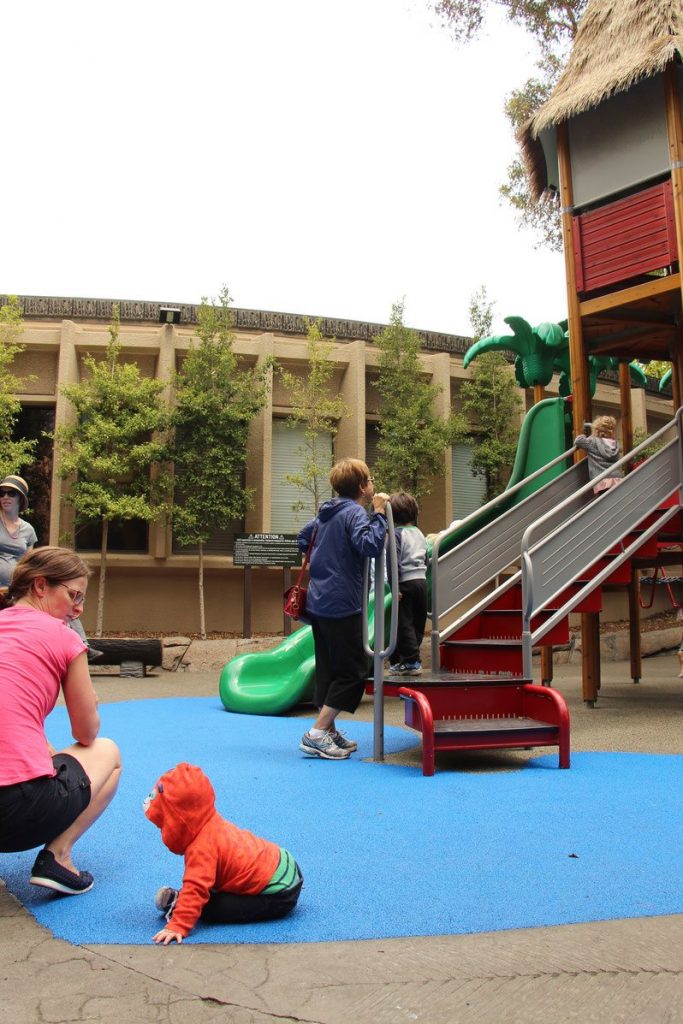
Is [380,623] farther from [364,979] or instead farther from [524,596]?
[364,979]

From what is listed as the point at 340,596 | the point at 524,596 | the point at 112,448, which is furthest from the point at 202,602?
the point at 340,596

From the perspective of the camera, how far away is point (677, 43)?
791 cm

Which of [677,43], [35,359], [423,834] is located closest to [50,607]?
[423,834]

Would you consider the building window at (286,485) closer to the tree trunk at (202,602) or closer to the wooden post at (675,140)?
the tree trunk at (202,602)

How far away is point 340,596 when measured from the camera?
520cm

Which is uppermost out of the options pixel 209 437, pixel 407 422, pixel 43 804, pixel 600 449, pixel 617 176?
pixel 617 176

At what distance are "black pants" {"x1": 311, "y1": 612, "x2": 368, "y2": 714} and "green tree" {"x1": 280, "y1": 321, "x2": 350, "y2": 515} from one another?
10.5 metres

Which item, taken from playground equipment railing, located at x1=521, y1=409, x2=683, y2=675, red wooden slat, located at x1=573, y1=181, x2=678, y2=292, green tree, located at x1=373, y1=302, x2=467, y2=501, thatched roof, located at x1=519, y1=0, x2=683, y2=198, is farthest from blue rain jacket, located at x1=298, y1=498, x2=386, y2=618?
green tree, located at x1=373, y1=302, x2=467, y2=501

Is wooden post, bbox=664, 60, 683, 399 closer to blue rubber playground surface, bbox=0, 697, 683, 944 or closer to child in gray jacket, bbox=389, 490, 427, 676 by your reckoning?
child in gray jacket, bbox=389, 490, 427, 676

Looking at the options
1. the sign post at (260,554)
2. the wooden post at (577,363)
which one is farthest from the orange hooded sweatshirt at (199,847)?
the sign post at (260,554)

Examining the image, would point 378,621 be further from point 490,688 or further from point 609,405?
point 609,405

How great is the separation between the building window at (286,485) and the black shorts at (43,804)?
13.6m

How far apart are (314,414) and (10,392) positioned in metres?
5.71

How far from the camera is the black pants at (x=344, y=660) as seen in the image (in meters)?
5.16
